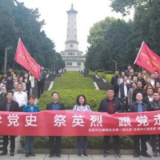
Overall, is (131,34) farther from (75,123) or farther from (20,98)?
(75,123)

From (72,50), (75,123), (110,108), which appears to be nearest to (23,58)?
(75,123)

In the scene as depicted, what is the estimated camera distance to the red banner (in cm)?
738

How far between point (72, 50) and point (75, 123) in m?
107

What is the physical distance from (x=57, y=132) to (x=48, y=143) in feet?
2.05

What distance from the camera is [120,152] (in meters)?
7.73

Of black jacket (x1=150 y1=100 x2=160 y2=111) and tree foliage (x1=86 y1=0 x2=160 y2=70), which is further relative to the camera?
tree foliage (x1=86 y1=0 x2=160 y2=70)

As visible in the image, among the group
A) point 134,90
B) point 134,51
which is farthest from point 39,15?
point 134,90

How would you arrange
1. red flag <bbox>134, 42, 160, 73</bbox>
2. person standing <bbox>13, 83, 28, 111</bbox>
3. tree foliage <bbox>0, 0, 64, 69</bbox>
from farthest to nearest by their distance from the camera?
tree foliage <bbox>0, 0, 64, 69</bbox>, red flag <bbox>134, 42, 160, 73</bbox>, person standing <bbox>13, 83, 28, 111</bbox>

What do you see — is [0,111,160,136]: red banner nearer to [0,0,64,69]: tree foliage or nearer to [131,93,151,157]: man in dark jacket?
[131,93,151,157]: man in dark jacket

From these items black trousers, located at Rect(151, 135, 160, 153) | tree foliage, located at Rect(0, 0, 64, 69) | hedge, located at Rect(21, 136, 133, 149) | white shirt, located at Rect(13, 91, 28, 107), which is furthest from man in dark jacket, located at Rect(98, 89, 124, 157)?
tree foliage, located at Rect(0, 0, 64, 69)

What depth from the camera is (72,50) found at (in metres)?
113

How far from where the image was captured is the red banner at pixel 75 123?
7.38 meters

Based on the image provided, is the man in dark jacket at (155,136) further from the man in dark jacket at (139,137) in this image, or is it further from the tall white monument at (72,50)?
the tall white monument at (72,50)

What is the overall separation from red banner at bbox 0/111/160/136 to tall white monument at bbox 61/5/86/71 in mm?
98398
